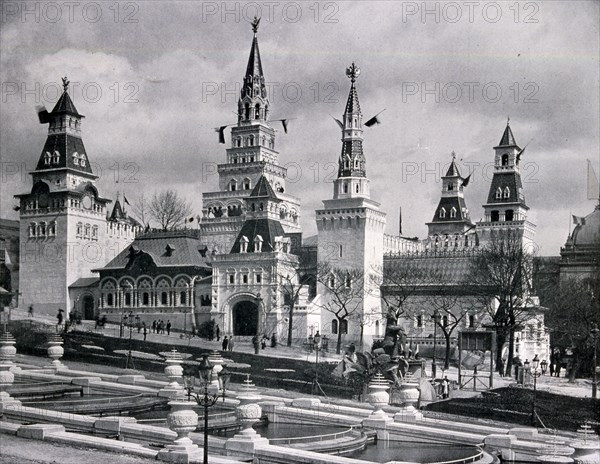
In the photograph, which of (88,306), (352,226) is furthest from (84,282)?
(352,226)

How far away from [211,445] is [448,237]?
176 feet

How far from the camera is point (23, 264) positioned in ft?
143

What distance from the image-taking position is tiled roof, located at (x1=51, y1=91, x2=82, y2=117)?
91.7 feet

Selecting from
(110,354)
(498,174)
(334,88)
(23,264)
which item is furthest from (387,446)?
(498,174)

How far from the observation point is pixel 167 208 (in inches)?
1731

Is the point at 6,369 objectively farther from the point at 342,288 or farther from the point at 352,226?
the point at 352,226

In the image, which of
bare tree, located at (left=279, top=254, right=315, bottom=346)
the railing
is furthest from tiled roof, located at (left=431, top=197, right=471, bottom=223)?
the railing

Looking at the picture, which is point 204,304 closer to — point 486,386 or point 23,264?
point 23,264

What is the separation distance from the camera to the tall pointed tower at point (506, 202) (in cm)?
5828

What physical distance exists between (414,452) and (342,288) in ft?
117

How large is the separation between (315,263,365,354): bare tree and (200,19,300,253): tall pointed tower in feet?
28.9

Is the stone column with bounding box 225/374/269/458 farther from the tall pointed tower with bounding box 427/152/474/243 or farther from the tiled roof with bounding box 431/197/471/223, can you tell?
the tiled roof with bounding box 431/197/471/223

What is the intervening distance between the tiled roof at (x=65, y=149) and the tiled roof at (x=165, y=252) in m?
17.3

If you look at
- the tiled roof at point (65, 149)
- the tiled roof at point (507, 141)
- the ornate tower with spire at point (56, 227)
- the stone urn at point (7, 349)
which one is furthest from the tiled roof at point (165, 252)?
the stone urn at point (7, 349)
